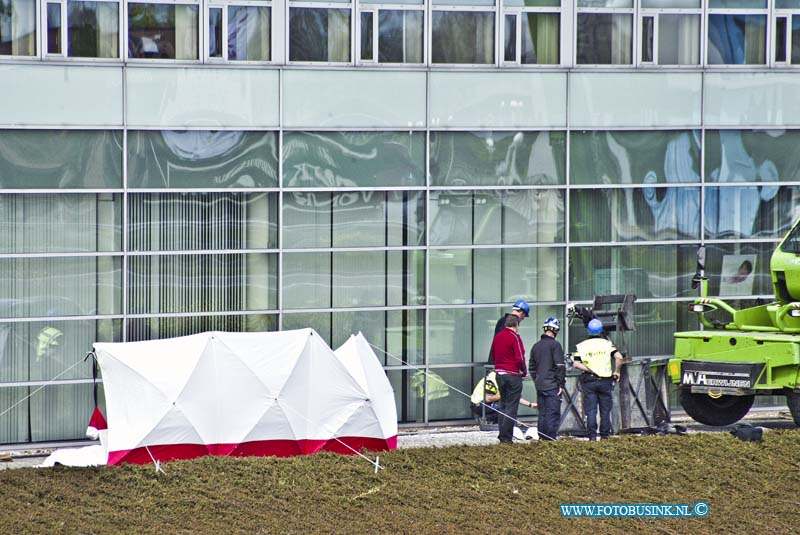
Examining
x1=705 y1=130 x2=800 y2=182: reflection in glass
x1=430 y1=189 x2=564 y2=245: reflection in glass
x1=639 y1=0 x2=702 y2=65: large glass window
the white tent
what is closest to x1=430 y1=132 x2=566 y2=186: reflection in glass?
x1=430 y1=189 x2=564 y2=245: reflection in glass

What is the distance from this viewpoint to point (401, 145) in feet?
66.4

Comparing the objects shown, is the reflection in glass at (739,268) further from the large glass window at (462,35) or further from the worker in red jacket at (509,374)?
the worker in red jacket at (509,374)

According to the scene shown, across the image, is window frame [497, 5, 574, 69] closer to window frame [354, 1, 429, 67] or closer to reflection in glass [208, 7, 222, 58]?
window frame [354, 1, 429, 67]

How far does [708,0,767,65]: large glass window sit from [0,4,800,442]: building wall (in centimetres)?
24

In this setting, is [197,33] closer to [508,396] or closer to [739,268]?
[508,396]

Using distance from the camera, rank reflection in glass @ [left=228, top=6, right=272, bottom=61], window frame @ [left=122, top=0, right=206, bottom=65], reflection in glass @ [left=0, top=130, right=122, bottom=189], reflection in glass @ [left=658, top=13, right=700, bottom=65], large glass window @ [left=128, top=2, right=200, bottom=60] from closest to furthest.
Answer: reflection in glass @ [left=0, top=130, right=122, bottom=189]
window frame @ [left=122, top=0, right=206, bottom=65]
large glass window @ [left=128, top=2, right=200, bottom=60]
reflection in glass @ [left=228, top=6, right=272, bottom=61]
reflection in glass @ [left=658, top=13, right=700, bottom=65]

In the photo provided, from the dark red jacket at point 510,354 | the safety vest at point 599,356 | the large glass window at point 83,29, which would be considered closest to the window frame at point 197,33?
the large glass window at point 83,29

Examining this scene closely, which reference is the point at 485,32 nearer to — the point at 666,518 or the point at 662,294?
the point at 662,294

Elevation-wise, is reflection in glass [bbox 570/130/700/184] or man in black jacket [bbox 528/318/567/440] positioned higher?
reflection in glass [bbox 570/130/700/184]

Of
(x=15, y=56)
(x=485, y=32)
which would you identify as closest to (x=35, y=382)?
(x=15, y=56)

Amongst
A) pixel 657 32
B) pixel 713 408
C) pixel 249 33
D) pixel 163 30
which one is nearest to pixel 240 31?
pixel 249 33

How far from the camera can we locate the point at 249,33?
64.7 ft

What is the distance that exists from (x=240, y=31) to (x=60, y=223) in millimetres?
3555

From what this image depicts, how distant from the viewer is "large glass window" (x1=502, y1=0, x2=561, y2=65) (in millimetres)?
20656
